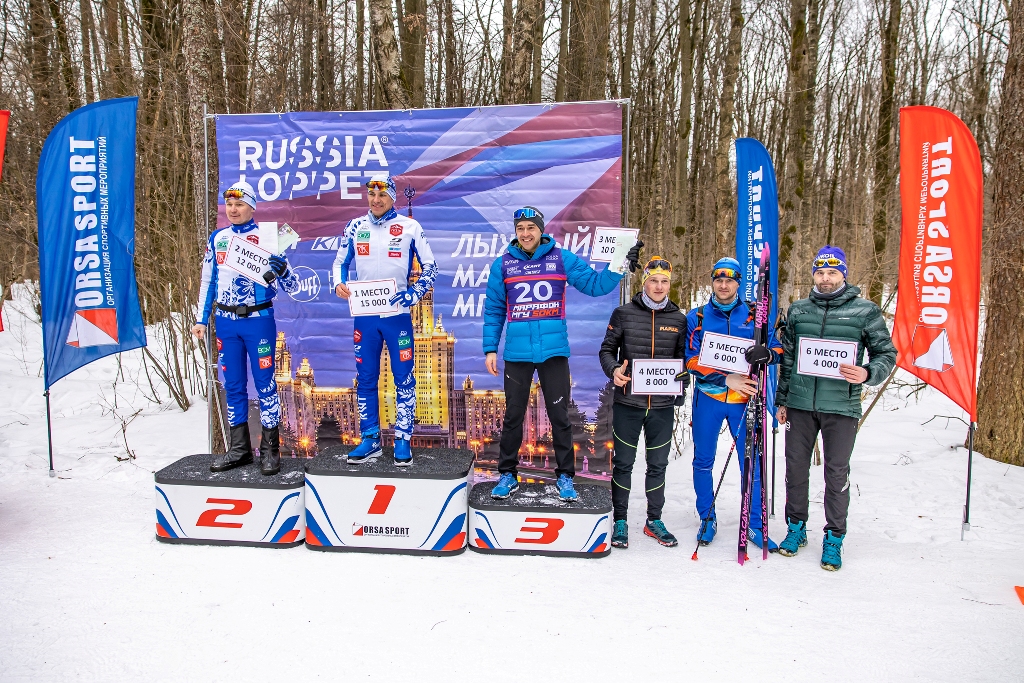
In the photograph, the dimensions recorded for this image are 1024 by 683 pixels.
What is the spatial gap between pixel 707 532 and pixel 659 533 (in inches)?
12.3

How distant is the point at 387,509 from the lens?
3.96m

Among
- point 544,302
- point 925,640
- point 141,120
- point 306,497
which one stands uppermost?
point 141,120

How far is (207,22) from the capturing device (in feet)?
19.5

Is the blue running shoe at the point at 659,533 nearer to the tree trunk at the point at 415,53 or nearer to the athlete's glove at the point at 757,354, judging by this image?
the athlete's glove at the point at 757,354

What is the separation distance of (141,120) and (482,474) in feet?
22.1

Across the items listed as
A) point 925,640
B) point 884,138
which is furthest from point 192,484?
point 884,138

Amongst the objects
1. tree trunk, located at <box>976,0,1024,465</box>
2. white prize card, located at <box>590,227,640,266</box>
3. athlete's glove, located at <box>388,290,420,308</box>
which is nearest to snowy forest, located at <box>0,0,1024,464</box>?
tree trunk, located at <box>976,0,1024,465</box>

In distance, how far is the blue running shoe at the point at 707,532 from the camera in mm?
4117

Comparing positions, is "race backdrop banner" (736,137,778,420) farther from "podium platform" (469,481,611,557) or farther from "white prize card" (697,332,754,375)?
→ "podium platform" (469,481,611,557)

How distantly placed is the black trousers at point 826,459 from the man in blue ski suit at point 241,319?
136 inches

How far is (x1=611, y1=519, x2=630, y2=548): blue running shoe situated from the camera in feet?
13.4

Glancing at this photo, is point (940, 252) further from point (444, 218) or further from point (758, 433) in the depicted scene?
point (444, 218)

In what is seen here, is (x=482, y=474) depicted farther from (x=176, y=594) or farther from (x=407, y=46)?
(x=407, y=46)

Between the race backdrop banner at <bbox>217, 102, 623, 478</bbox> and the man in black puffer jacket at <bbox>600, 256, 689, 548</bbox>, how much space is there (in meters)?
0.84
